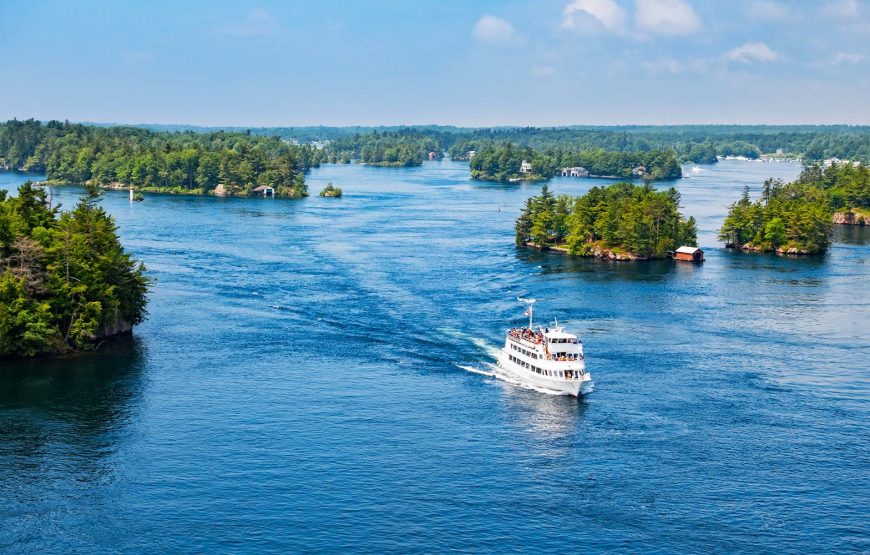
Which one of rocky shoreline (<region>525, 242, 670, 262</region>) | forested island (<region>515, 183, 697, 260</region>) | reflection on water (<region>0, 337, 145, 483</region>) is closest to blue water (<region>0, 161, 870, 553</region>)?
reflection on water (<region>0, 337, 145, 483</region>)

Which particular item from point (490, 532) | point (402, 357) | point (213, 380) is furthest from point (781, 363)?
point (213, 380)

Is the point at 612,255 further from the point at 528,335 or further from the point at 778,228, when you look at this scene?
the point at 528,335

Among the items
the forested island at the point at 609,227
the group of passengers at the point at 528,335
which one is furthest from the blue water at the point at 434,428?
the forested island at the point at 609,227

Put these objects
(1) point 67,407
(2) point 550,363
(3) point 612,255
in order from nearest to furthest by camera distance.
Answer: (1) point 67,407 < (2) point 550,363 < (3) point 612,255

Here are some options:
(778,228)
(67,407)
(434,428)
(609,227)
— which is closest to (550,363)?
(434,428)

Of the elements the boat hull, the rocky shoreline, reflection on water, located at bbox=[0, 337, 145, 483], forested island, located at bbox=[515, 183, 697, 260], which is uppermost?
forested island, located at bbox=[515, 183, 697, 260]

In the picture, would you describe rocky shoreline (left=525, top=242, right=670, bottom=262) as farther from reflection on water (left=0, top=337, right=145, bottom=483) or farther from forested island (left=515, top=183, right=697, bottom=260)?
reflection on water (left=0, top=337, right=145, bottom=483)
